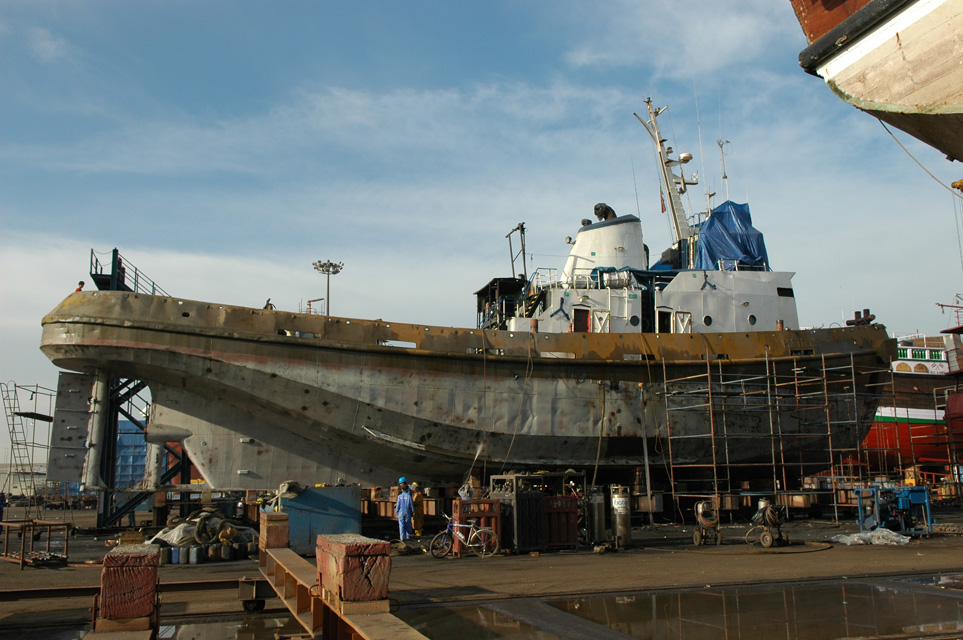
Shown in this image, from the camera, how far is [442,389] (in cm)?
1559

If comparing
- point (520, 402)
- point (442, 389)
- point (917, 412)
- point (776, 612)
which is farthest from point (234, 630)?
point (917, 412)

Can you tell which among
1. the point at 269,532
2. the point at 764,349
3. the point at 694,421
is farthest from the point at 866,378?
the point at 269,532

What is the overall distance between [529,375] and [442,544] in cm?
A: 591

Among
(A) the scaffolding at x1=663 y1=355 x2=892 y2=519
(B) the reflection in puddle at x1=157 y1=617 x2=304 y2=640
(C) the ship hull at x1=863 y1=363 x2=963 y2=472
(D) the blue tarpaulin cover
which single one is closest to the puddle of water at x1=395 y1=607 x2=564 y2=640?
(B) the reflection in puddle at x1=157 y1=617 x2=304 y2=640

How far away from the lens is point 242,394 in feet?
47.6

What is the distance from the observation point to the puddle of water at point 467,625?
5430 mm

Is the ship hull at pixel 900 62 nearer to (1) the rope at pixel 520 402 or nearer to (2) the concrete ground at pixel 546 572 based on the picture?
(2) the concrete ground at pixel 546 572

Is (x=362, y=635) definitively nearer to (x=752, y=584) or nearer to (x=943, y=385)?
(x=752, y=584)

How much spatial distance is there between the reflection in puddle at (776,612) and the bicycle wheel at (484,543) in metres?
4.04

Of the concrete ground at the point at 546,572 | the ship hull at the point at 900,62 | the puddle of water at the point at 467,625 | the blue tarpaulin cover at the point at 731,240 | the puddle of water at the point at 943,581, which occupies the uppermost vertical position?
the blue tarpaulin cover at the point at 731,240

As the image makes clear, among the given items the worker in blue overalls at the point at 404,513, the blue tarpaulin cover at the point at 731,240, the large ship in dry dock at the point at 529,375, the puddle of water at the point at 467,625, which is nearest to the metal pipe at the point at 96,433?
the large ship in dry dock at the point at 529,375

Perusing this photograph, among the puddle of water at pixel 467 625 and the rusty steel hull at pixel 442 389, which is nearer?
the puddle of water at pixel 467 625

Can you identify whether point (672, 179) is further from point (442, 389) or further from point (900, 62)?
point (900, 62)

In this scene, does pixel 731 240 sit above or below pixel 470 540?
above
